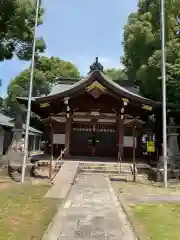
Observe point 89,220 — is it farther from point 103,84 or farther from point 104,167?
Result: point 103,84

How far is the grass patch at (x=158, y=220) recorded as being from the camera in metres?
5.36

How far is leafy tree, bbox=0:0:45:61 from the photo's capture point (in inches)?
752

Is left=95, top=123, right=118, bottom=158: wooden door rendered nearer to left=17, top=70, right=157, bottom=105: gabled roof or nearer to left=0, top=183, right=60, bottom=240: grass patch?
left=17, top=70, right=157, bottom=105: gabled roof

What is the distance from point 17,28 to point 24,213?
55.0ft

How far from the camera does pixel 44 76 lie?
40.5m

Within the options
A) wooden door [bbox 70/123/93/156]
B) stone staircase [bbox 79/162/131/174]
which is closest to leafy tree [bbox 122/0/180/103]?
stone staircase [bbox 79/162/131/174]

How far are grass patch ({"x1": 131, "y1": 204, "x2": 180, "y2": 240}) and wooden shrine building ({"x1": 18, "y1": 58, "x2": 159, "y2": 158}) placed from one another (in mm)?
10023

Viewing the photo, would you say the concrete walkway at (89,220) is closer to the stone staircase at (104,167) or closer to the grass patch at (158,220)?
the grass patch at (158,220)

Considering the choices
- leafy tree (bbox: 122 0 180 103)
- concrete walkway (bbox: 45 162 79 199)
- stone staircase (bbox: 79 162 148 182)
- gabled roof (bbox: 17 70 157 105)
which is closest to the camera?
concrete walkway (bbox: 45 162 79 199)

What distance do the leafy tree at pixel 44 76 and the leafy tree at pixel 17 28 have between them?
1541 cm

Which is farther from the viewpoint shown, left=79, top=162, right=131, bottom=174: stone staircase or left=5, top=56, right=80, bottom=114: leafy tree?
left=5, top=56, right=80, bottom=114: leafy tree

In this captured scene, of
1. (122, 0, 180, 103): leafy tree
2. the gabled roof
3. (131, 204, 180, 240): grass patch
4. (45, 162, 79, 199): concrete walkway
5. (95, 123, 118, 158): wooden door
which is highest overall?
(122, 0, 180, 103): leafy tree

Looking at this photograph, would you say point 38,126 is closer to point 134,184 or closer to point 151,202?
point 134,184

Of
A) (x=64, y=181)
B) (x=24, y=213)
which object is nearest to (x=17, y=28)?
(x=64, y=181)
